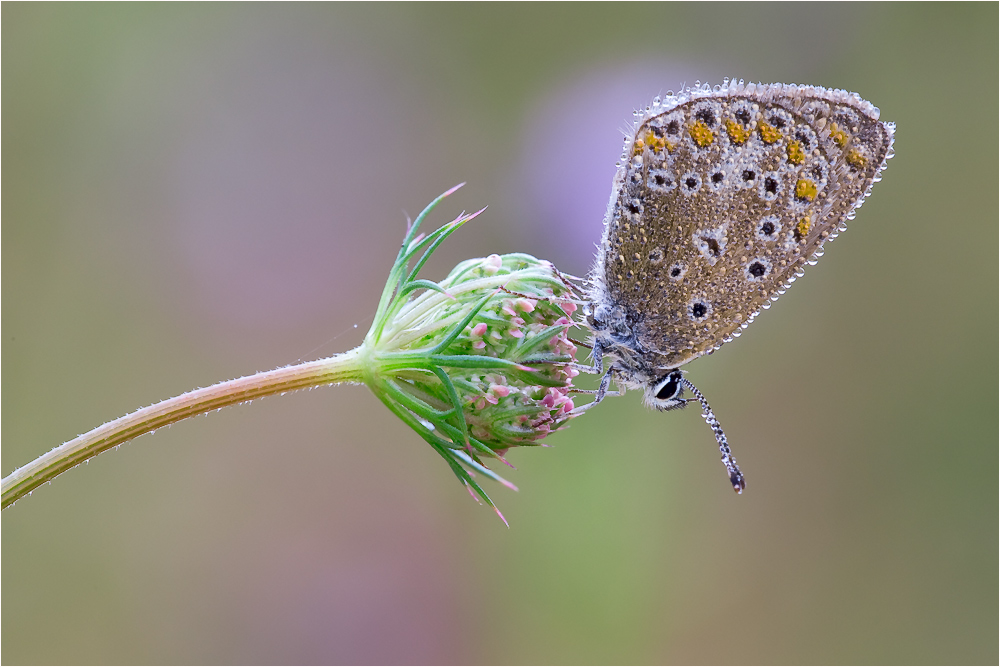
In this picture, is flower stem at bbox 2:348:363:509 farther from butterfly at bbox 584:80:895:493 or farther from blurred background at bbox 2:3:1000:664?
blurred background at bbox 2:3:1000:664

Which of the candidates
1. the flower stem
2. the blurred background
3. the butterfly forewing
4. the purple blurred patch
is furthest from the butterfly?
the blurred background

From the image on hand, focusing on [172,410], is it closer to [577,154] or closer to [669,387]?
[669,387]

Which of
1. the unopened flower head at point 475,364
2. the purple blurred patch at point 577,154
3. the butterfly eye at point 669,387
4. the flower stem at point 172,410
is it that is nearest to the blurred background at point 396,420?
the purple blurred patch at point 577,154

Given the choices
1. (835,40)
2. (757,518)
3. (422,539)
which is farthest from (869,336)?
(422,539)

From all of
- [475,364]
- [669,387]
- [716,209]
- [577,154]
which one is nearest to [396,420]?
[577,154]

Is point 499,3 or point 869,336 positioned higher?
point 499,3

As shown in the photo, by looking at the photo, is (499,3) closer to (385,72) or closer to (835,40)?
(385,72)

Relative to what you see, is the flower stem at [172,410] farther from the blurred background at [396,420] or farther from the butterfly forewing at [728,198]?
the blurred background at [396,420]
